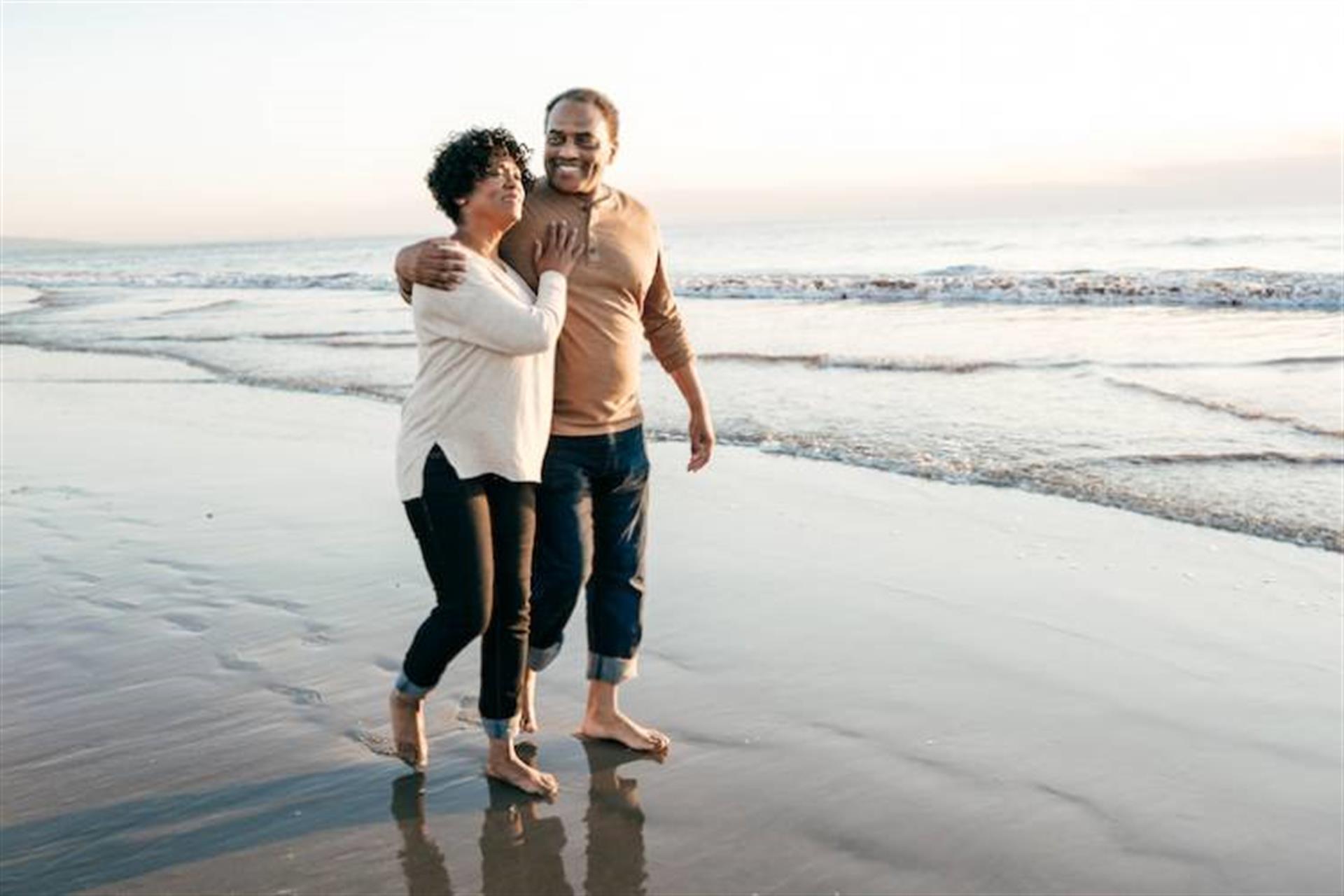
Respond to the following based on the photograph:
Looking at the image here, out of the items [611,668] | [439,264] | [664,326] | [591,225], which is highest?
[591,225]

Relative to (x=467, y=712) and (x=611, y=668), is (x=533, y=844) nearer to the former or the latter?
(x=611, y=668)

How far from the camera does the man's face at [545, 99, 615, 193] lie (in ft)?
11.3

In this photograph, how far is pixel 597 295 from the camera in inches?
141

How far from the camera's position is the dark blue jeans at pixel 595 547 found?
360 cm

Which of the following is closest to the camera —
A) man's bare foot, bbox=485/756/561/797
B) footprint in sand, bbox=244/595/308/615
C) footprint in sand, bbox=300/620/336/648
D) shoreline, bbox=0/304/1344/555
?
man's bare foot, bbox=485/756/561/797

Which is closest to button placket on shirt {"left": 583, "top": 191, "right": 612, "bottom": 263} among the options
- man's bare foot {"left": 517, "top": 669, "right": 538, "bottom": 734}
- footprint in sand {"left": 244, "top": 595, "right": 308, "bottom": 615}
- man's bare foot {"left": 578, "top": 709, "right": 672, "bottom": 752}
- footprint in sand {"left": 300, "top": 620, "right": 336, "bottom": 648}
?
man's bare foot {"left": 517, "top": 669, "right": 538, "bottom": 734}

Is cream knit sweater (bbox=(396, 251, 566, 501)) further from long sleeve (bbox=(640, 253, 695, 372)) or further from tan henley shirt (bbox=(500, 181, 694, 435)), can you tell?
long sleeve (bbox=(640, 253, 695, 372))

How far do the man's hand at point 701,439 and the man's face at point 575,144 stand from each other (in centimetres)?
95

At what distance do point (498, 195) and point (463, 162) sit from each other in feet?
0.42

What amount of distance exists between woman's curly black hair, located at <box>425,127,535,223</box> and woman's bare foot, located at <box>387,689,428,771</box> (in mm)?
1401

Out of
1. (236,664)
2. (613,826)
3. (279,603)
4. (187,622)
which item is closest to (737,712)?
(613,826)

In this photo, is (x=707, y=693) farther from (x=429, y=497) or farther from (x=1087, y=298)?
(x=1087, y=298)

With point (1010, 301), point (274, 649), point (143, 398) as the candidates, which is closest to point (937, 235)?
point (1010, 301)

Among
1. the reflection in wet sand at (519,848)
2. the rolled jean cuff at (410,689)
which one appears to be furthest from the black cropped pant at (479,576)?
the reflection in wet sand at (519,848)
